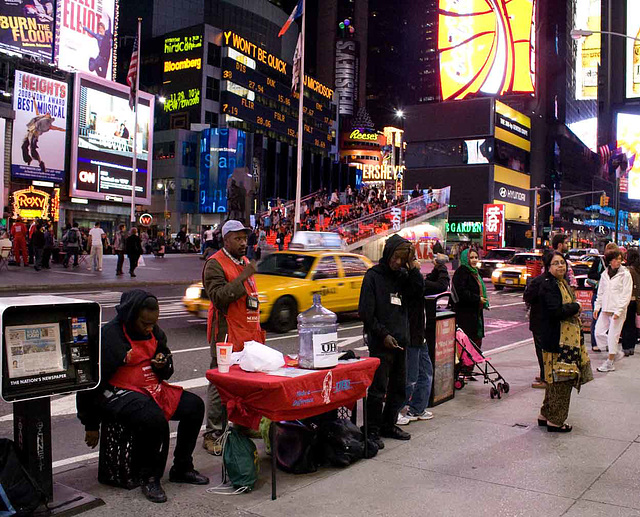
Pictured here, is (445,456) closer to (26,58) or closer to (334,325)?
(334,325)

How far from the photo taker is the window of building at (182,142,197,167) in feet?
240

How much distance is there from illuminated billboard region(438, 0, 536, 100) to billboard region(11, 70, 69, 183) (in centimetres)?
4218

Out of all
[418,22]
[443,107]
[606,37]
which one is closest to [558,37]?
[443,107]

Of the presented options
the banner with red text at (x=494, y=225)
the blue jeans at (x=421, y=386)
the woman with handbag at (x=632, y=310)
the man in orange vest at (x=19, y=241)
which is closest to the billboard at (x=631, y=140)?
the banner with red text at (x=494, y=225)

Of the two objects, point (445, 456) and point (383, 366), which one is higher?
point (383, 366)

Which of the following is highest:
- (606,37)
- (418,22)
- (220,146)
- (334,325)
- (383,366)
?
(418,22)

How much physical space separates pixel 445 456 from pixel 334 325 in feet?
5.02

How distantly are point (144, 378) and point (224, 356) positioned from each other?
0.59 m

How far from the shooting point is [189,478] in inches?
183

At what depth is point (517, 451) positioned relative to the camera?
5477mm

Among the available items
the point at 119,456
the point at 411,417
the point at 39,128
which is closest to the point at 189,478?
the point at 119,456

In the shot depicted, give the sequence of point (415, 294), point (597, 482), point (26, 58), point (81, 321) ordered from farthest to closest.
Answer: point (26, 58)
point (415, 294)
point (597, 482)
point (81, 321)

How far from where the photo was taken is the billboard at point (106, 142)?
5162 centimetres

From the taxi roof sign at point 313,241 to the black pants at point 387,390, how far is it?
16.0m
